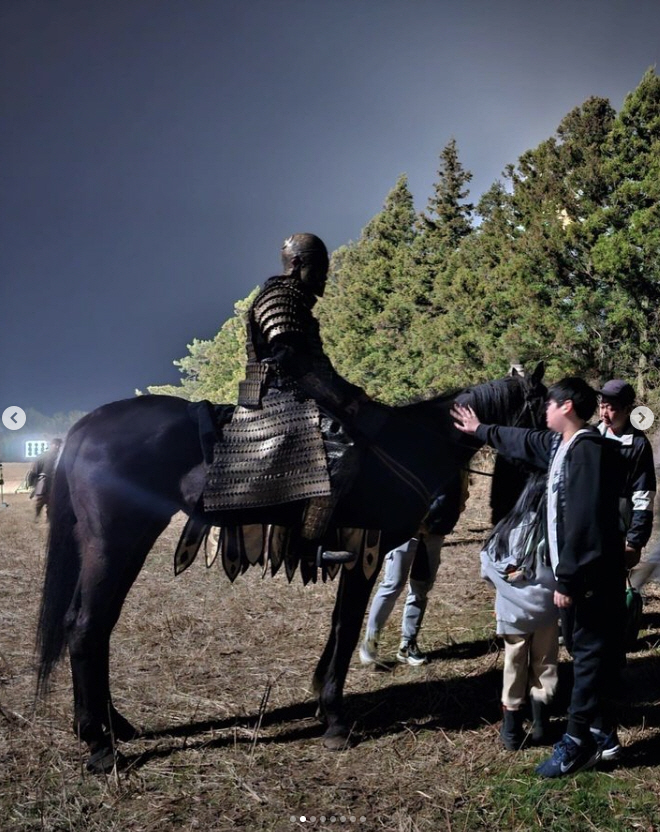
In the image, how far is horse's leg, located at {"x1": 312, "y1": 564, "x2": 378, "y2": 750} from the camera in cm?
370

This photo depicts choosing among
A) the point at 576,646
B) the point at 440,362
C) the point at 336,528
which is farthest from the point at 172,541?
the point at 440,362

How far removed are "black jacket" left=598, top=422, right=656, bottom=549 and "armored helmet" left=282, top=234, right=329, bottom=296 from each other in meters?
1.90

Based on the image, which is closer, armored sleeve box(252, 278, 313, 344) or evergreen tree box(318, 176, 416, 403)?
armored sleeve box(252, 278, 313, 344)

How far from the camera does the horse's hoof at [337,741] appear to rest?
140 inches

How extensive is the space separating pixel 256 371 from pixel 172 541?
250 inches

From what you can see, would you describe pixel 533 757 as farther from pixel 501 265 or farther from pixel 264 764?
pixel 501 265

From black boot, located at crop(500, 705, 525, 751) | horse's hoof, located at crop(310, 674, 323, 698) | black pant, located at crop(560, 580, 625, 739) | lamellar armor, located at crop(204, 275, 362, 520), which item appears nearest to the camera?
black pant, located at crop(560, 580, 625, 739)

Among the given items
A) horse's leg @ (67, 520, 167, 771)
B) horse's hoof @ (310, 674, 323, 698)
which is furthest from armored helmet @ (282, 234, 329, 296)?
horse's hoof @ (310, 674, 323, 698)

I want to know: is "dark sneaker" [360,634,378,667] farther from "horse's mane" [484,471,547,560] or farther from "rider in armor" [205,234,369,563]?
"horse's mane" [484,471,547,560]

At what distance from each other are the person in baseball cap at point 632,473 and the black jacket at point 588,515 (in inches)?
40.3

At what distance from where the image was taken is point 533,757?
11.1 ft

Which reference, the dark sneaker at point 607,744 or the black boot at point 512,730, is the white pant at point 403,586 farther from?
the dark sneaker at point 607,744

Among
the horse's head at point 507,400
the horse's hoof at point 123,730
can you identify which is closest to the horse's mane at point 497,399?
the horse's head at point 507,400

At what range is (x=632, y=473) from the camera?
4141 millimetres
